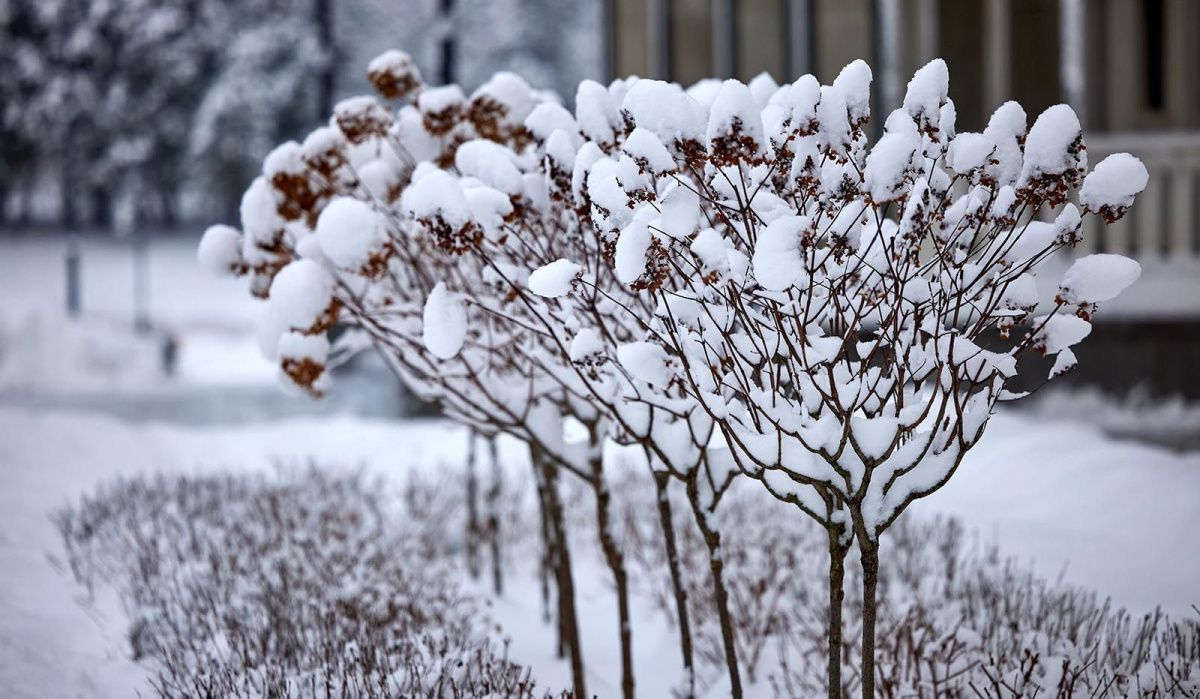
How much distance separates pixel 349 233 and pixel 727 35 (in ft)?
24.5

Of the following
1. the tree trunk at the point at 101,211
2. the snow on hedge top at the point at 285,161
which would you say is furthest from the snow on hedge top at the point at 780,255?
the tree trunk at the point at 101,211

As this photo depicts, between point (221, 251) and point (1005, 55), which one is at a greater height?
point (1005, 55)

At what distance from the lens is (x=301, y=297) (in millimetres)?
2967

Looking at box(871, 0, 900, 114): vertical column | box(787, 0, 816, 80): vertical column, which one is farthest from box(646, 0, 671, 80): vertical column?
box(871, 0, 900, 114): vertical column

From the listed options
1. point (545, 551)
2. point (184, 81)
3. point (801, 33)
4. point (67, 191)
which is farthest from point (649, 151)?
point (67, 191)

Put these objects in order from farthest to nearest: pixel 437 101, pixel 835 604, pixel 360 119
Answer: pixel 437 101
pixel 360 119
pixel 835 604

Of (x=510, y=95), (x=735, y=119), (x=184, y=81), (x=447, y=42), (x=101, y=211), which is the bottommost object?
Result: (x=735, y=119)

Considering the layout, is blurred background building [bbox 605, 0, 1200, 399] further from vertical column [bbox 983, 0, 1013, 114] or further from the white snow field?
the white snow field

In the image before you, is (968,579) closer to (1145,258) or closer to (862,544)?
(862,544)

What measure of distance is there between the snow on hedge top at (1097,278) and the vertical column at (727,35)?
7620 mm

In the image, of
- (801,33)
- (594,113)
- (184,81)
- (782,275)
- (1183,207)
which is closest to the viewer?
(782,275)

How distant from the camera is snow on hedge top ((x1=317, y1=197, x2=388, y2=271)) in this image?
115 inches

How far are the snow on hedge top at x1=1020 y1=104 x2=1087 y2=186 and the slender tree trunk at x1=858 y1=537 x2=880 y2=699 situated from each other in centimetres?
98

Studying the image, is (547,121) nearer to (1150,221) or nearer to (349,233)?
(349,233)
